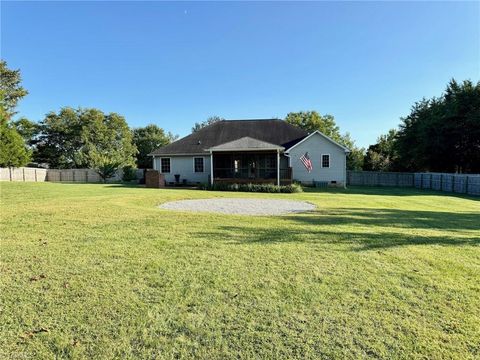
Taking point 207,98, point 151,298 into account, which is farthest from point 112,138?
point 151,298

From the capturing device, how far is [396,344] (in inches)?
96.7

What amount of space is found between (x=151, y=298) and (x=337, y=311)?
1940mm

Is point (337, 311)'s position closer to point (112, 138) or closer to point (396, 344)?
point (396, 344)

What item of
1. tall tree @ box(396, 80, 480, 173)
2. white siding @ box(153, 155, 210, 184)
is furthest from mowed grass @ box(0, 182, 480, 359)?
tall tree @ box(396, 80, 480, 173)

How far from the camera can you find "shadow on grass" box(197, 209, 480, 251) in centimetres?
552

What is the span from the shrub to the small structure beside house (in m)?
0.79

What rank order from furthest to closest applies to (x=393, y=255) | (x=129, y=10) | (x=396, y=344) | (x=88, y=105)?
(x=88, y=105) → (x=129, y=10) → (x=393, y=255) → (x=396, y=344)

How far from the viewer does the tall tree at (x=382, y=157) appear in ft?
115

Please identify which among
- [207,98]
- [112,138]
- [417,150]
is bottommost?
[417,150]

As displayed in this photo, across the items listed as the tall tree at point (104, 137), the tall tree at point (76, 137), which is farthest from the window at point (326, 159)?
the tall tree at point (76, 137)

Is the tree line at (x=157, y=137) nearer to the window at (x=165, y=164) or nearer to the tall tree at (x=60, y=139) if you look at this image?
the tall tree at (x=60, y=139)

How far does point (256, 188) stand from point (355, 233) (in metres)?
12.6

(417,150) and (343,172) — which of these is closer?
(343,172)

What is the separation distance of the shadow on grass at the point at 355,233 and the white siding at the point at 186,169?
16.4m
